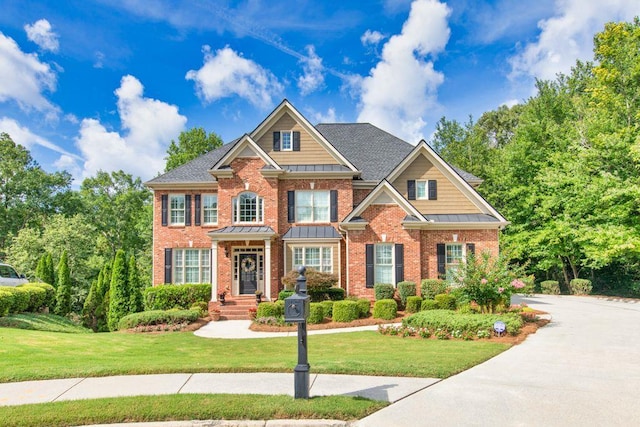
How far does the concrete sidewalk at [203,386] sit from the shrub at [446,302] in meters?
9.80

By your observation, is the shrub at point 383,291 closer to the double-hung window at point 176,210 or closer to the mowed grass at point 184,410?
the double-hung window at point 176,210

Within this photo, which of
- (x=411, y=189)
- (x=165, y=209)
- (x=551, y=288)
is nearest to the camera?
(x=411, y=189)

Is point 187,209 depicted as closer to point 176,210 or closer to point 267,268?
point 176,210

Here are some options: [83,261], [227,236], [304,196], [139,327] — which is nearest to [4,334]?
[139,327]

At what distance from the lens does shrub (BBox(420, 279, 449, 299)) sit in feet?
58.7

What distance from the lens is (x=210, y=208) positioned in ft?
72.7

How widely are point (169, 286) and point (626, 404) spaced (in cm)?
1780

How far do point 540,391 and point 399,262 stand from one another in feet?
41.0

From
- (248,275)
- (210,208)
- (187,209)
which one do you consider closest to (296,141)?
(210,208)

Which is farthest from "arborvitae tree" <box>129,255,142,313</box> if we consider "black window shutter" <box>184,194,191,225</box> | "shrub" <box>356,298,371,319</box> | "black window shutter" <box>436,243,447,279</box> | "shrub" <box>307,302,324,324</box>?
"black window shutter" <box>436,243,447,279</box>

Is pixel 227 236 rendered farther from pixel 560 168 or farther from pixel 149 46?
pixel 560 168

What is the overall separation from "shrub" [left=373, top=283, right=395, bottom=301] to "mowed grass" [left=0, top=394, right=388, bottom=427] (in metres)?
12.4

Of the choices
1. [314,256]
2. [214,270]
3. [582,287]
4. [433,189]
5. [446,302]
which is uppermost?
[433,189]

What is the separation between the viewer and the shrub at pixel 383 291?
18172 millimetres
